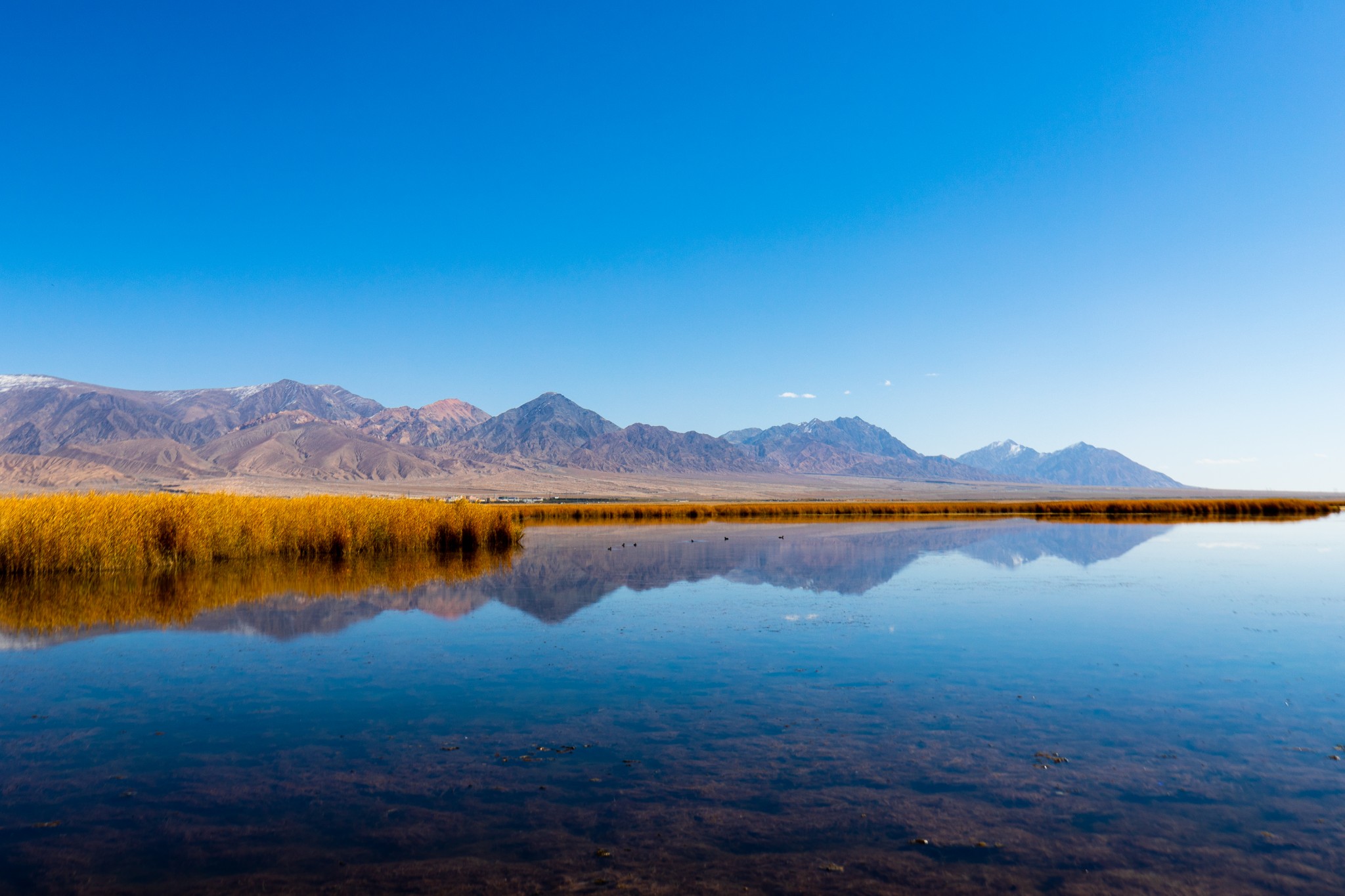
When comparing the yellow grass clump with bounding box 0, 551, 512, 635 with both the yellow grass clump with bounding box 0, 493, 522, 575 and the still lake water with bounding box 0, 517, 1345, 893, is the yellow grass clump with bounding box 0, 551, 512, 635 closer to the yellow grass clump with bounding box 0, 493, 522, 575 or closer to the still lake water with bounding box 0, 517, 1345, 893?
the yellow grass clump with bounding box 0, 493, 522, 575

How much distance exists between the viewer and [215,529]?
24125 millimetres

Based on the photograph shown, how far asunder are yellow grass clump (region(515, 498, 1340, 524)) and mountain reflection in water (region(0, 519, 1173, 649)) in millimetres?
18381

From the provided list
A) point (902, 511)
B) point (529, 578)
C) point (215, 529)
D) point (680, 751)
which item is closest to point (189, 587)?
point (215, 529)

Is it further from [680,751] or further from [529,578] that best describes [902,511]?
[680,751]

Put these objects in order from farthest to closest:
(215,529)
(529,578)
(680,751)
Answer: (215,529) → (529,578) → (680,751)

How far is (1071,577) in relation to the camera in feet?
71.9

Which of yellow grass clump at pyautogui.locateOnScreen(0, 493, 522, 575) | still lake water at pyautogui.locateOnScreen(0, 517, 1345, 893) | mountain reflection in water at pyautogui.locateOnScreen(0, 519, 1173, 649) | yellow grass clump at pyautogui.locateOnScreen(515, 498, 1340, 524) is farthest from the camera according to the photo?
yellow grass clump at pyautogui.locateOnScreen(515, 498, 1340, 524)

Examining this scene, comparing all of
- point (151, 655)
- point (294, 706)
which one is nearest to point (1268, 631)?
point (294, 706)

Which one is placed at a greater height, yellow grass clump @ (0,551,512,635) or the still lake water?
the still lake water

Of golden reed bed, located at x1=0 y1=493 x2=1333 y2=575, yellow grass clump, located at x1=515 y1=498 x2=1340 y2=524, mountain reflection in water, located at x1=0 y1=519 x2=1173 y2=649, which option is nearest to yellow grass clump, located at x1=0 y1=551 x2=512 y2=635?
mountain reflection in water, located at x1=0 y1=519 x2=1173 y2=649

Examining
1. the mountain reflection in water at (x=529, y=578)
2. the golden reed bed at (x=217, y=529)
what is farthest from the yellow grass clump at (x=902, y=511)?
the golden reed bed at (x=217, y=529)

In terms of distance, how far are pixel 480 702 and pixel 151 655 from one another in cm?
627

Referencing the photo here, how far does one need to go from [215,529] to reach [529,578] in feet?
34.9

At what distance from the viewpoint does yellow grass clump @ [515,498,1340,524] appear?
58.4 meters
